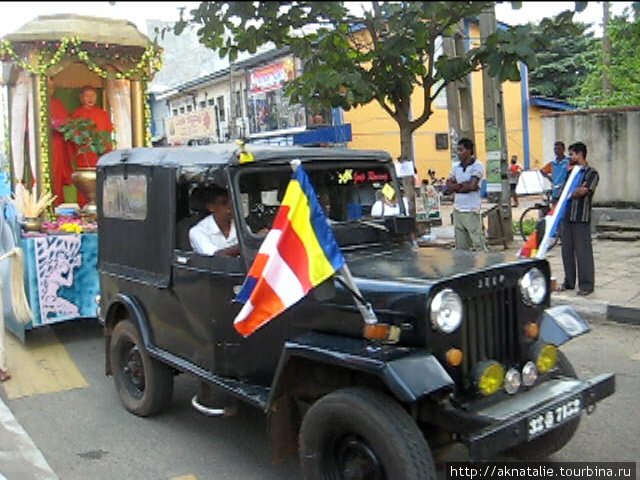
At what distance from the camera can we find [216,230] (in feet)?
14.2

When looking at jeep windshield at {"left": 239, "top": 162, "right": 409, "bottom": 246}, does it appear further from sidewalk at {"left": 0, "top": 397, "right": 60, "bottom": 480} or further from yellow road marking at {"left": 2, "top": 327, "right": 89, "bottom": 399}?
yellow road marking at {"left": 2, "top": 327, "right": 89, "bottom": 399}

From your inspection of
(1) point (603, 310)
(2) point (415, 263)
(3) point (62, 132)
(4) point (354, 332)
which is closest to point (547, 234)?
(2) point (415, 263)

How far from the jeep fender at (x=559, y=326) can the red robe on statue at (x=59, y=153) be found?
7.66 m

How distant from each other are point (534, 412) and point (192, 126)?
12.1m

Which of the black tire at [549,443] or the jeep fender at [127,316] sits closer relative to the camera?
the black tire at [549,443]

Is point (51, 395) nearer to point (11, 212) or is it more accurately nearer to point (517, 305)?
point (11, 212)

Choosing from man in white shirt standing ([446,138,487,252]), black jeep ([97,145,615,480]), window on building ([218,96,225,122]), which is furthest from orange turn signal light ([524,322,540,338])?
window on building ([218,96,225,122])

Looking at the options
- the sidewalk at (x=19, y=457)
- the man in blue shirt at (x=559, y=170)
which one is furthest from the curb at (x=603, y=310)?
the sidewalk at (x=19, y=457)

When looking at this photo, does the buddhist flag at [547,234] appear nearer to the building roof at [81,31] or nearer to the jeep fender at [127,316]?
the jeep fender at [127,316]

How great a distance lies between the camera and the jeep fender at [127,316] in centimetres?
483

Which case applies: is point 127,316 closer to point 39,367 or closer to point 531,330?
point 39,367

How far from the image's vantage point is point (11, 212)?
6898mm

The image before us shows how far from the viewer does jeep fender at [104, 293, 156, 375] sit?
190 inches

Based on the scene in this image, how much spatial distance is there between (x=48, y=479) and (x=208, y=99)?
2546 centimetres
